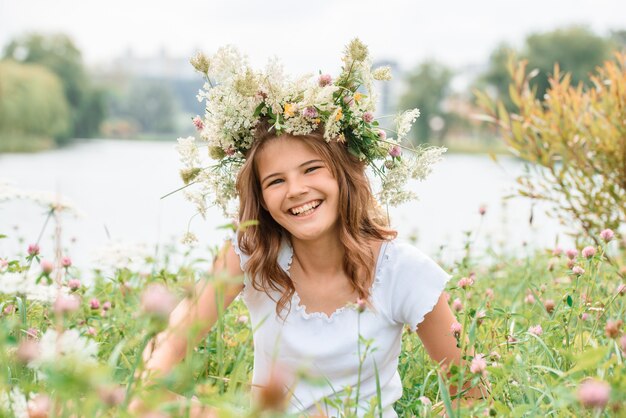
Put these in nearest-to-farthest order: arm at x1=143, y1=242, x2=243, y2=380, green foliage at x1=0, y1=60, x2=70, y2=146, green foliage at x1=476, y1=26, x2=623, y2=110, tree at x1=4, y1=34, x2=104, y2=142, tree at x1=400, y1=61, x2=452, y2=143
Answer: arm at x1=143, y1=242, x2=243, y2=380, green foliage at x1=0, y1=60, x2=70, y2=146, tree at x1=4, y1=34, x2=104, y2=142, green foliage at x1=476, y1=26, x2=623, y2=110, tree at x1=400, y1=61, x2=452, y2=143

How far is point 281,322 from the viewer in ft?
6.74

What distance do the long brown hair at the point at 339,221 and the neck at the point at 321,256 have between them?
3 cm

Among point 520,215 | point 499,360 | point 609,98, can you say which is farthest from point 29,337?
point 520,215

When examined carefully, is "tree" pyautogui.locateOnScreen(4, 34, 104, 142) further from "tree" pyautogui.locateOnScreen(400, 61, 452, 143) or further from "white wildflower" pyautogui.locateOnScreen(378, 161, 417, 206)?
"white wildflower" pyautogui.locateOnScreen(378, 161, 417, 206)

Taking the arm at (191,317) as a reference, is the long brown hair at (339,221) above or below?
above

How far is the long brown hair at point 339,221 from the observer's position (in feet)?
6.62

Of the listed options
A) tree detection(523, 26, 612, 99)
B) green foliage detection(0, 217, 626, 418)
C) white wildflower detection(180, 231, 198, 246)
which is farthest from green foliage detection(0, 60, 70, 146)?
white wildflower detection(180, 231, 198, 246)

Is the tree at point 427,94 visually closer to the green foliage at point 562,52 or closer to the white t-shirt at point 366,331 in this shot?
the green foliage at point 562,52

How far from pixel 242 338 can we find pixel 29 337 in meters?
0.75

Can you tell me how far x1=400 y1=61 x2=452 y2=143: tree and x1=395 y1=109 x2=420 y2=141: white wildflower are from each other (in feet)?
126

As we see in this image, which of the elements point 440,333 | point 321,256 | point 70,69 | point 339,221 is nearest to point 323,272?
point 321,256

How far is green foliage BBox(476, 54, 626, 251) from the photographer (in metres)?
3.68

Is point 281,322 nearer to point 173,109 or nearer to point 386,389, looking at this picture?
point 386,389

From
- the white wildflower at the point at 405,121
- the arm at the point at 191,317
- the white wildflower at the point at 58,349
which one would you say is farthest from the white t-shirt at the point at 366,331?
the white wildflower at the point at 58,349
